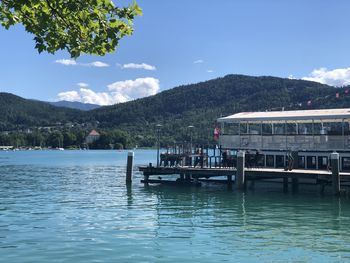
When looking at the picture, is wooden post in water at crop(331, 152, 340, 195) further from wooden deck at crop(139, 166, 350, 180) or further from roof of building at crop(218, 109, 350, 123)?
roof of building at crop(218, 109, 350, 123)

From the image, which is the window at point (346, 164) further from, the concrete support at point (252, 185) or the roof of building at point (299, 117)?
the concrete support at point (252, 185)

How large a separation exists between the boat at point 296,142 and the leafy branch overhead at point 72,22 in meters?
27.1

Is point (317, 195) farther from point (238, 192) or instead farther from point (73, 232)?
point (73, 232)

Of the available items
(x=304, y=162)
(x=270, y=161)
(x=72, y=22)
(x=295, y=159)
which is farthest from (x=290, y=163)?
(x=72, y=22)

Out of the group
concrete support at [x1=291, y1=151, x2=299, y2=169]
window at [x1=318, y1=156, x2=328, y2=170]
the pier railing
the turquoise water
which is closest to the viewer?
the turquoise water

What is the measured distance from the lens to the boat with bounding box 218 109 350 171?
3406 centimetres

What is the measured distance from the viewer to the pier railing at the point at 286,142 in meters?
33.8

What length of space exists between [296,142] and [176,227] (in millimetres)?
17274

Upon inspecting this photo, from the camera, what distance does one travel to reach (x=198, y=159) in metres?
41.7

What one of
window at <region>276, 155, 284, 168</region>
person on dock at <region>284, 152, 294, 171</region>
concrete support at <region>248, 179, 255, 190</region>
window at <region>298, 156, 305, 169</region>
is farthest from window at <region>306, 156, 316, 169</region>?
concrete support at <region>248, 179, 255, 190</region>

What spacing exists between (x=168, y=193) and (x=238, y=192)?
5040mm

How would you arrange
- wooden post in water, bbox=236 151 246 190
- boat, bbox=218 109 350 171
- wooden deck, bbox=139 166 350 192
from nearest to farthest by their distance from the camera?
1. wooden deck, bbox=139 166 350 192
2. wooden post in water, bbox=236 151 246 190
3. boat, bbox=218 109 350 171

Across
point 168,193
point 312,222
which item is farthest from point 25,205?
point 312,222

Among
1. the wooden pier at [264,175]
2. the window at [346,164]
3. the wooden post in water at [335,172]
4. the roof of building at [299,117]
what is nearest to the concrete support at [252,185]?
the wooden pier at [264,175]
